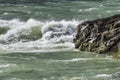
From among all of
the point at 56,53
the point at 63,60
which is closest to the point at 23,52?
the point at 56,53

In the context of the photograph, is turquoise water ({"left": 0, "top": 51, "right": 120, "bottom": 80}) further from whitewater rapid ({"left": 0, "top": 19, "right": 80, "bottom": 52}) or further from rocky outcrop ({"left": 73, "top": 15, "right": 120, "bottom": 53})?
whitewater rapid ({"left": 0, "top": 19, "right": 80, "bottom": 52})

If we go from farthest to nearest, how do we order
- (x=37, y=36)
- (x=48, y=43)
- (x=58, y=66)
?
(x=37, y=36), (x=48, y=43), (x=58, y=66)

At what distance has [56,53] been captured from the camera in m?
24.3

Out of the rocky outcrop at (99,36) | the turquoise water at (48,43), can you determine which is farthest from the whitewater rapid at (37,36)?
the rocky outcrop at (99,36)

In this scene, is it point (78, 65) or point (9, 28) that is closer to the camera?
point (78, 65)

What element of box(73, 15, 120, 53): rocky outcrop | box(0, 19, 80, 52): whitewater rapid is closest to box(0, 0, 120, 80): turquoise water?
box(0, 19, 80, 52): whitewater rapid

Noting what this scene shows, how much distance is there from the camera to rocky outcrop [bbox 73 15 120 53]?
23.7 m

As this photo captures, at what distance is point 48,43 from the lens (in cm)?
2811

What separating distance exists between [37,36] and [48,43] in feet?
7.95

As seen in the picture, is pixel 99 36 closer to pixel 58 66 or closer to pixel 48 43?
pixel 48 43

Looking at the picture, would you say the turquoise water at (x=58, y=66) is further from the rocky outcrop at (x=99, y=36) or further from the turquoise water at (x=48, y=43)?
the rocky outcrop at (x=99, y=36)

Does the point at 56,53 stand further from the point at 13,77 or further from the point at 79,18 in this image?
the point at 79,18

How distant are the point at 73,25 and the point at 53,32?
6.74 ft

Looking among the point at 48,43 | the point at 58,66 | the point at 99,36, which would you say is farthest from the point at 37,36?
the point at 58,66
